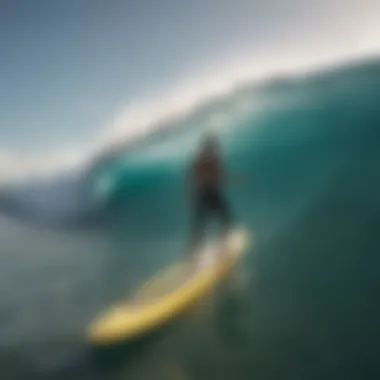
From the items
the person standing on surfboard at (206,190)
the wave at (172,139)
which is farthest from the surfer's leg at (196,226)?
the wave at (172,139)

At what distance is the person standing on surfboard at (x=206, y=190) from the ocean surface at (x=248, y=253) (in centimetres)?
3

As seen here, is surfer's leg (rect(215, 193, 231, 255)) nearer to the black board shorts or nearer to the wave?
the black board shorts

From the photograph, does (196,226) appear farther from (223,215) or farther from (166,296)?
(166,296)

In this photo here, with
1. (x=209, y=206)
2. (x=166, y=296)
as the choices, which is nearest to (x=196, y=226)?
(x=209, y=206)

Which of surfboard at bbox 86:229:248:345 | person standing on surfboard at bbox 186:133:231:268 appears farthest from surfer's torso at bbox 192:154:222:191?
surfboard at bbox 86:229:248:345

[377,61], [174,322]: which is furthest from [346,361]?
[377,61]

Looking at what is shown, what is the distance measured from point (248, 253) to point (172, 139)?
13.6 inches

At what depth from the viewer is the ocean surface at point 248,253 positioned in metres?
1.37

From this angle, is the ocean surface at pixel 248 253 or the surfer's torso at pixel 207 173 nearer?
the ocean surface at pixel 248 253

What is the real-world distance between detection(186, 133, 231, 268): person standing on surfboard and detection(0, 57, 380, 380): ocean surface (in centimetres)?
3

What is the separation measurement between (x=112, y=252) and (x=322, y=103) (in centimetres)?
65

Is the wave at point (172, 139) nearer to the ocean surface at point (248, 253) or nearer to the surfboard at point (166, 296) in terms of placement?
the ocean surface at point (248, 253)

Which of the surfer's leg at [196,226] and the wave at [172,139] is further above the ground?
the wave at [172,139]

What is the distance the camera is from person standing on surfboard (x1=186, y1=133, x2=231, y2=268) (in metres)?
1.46
